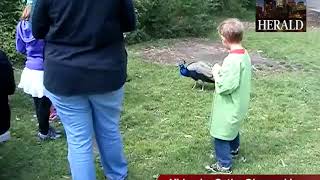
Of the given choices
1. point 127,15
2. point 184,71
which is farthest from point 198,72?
point 127,15

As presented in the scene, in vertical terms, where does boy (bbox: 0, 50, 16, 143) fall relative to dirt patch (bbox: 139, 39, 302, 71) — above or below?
above

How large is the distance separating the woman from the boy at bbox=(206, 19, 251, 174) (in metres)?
0.81

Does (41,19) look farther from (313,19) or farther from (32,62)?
(313,19)

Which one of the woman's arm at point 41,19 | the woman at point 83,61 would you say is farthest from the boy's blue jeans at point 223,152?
the woman's arm at point 41,19

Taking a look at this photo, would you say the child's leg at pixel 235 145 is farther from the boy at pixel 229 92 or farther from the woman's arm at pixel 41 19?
the woman's arm at pixel 41 19

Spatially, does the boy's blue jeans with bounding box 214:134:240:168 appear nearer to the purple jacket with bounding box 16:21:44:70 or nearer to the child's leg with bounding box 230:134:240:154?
the child's leg with bounding box 230:134:240:154

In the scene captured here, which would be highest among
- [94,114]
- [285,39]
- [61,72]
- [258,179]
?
[61,72]

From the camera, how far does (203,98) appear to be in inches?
244

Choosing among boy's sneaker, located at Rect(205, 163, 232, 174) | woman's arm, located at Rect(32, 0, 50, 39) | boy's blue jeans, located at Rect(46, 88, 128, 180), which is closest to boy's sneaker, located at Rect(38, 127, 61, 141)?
boy's blue jeans, located at Rect(46, 88, 128, 180)

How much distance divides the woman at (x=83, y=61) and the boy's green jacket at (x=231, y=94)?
80cm

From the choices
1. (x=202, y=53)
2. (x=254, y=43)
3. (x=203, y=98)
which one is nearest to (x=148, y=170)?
(x=203, y=98)

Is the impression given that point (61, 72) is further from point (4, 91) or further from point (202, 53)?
point (202, 53)

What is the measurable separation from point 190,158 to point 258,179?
1317 millimetres

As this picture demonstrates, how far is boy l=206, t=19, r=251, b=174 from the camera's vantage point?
3896 mm
